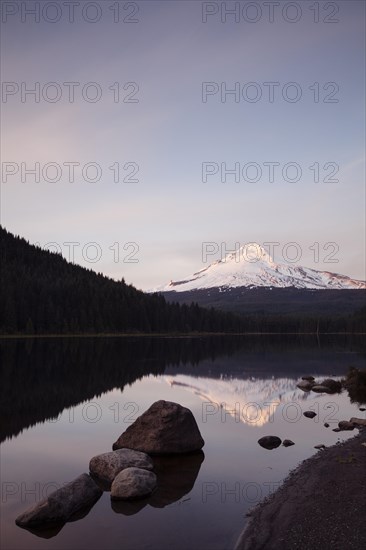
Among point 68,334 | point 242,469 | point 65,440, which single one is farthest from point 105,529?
point 68,334

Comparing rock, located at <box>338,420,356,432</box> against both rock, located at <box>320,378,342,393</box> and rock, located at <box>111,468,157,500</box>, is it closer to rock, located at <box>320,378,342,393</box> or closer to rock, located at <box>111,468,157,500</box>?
rock, located at <box>111,468,157,500</box>

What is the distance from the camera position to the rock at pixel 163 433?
2311 cm

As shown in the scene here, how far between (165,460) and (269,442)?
18.4 feet

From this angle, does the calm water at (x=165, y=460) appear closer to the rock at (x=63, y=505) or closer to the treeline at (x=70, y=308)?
the rock at (x=63, y=505)

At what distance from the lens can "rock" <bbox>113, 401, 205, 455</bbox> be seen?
23.1 metres

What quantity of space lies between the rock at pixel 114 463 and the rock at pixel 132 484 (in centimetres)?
114

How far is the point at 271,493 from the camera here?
1748 centimetres

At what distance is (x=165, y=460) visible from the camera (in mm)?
22375

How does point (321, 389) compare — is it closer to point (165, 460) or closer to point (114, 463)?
point (165, 460)

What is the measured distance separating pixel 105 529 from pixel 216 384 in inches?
1382

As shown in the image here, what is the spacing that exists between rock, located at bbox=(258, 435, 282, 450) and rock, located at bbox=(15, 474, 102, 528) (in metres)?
10.5

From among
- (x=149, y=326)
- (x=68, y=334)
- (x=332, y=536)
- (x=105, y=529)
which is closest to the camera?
(x=332, y=536)

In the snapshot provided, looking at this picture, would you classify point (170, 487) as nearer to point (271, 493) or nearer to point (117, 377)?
point (271, 493)

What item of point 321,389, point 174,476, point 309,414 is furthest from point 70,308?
point 174,476
